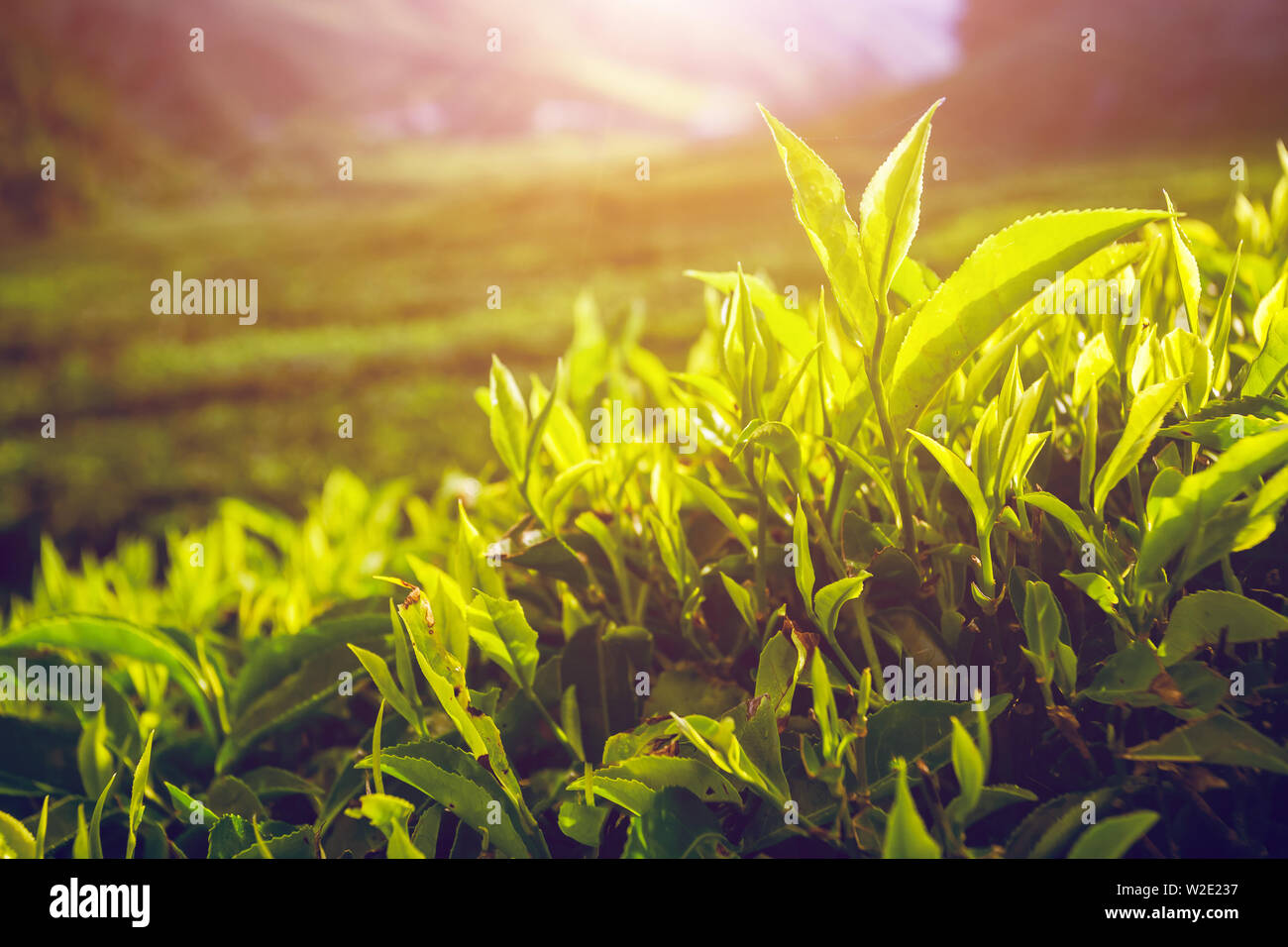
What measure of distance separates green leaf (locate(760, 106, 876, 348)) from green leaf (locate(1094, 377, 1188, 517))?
0.82ft

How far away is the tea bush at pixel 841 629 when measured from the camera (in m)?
0.74

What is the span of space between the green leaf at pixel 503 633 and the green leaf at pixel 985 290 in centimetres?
44

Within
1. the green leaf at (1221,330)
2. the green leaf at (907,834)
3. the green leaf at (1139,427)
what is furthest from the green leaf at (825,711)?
the green leaf at (1221,330)

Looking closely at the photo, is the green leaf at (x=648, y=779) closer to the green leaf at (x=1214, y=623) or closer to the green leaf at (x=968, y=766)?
the green leaf at (x=968, y=766)

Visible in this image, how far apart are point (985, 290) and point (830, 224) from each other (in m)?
0.15

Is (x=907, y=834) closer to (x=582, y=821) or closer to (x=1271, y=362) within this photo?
(x=582, y=821)

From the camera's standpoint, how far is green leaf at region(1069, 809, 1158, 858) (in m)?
0.63

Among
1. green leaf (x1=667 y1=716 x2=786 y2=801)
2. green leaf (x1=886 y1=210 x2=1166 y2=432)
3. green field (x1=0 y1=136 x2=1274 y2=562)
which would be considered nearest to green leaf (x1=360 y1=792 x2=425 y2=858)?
green leaf (x1=667 y1=716 x2=786 y2=801)

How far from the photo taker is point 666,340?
28.3ft

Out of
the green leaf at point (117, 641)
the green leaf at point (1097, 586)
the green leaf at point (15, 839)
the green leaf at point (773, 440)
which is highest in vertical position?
the green leaf at point (773, 440)

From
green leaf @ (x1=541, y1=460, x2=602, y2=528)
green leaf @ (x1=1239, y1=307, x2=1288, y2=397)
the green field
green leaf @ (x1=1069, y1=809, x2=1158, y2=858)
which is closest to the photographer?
green leaf @ (x1=1069, y1=809, x2=1158, y2=858)

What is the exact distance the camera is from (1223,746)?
68 cm

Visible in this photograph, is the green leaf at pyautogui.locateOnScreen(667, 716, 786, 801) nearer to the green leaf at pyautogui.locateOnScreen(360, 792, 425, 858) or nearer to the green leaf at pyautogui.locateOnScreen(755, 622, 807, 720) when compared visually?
the green leaf at pyautogui.locateOnScreen(755, 622, 807, 720)

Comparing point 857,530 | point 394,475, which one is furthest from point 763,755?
point 394,475
